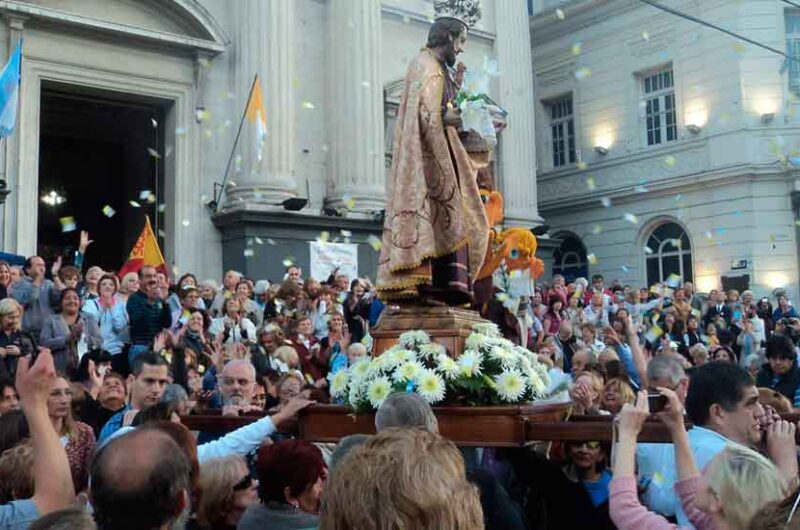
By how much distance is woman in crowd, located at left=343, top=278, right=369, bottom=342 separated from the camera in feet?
41.5

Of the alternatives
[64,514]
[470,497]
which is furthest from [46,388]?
[470,497]

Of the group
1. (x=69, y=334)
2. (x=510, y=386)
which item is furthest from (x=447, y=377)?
(x=69, y=334)

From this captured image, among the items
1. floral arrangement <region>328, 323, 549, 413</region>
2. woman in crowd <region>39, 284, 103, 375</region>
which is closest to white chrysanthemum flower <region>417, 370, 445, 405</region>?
floral arrangement <region>328, 323, 549, 413</region>

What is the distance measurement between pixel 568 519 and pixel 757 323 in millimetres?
12816

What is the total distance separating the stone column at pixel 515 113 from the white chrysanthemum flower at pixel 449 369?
17954mm

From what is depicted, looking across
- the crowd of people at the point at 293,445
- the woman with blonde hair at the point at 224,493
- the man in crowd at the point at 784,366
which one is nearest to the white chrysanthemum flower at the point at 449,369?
the crowd of people at the point at 293,445

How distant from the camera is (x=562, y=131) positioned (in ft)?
93.7

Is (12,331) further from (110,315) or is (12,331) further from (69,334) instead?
(110,315)

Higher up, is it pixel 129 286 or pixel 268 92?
pixel 268 92

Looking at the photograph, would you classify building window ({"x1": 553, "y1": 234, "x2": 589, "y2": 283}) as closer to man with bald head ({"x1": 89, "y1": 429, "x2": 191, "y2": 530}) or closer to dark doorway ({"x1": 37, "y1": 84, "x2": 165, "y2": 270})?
dark doorway ({"x1": 37, "y1": 84, "x2": 165, "y2": 270})

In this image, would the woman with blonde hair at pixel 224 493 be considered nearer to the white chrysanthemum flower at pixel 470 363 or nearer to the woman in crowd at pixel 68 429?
the woman in crowd at pixel 68 429

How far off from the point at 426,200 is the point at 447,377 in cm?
135

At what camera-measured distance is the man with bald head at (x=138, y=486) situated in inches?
97.0

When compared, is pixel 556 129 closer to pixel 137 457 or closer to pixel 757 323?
pixel 757 323
